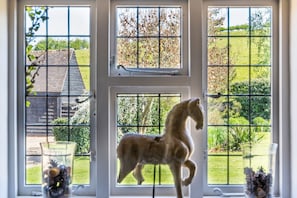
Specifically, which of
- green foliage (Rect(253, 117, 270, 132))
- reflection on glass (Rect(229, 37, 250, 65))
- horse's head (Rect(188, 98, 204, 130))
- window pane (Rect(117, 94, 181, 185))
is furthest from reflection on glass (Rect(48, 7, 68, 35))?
green foliage (Rect(253, 117, 270, 132))

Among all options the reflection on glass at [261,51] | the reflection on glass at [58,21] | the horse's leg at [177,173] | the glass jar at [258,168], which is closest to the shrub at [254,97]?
the reflection on glass at [261,51]

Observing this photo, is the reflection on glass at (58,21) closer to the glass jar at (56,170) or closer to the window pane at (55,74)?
the window pane at (55,74)

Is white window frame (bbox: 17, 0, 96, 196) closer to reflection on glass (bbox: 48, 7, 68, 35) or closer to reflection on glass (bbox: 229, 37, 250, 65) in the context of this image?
reflection on glass (bbox: 48, 7, 68, 35)

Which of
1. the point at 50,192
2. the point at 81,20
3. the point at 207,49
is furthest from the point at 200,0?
the point at 50,192

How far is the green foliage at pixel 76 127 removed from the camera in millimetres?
2557

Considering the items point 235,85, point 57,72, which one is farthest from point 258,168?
point 57,72

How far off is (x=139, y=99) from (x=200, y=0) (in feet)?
2.40

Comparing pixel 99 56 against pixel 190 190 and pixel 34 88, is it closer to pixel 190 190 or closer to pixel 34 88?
pixel 34 88

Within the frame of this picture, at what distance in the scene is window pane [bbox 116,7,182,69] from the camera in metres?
2.56

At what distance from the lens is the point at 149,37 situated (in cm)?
256

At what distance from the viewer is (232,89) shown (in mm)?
2561
